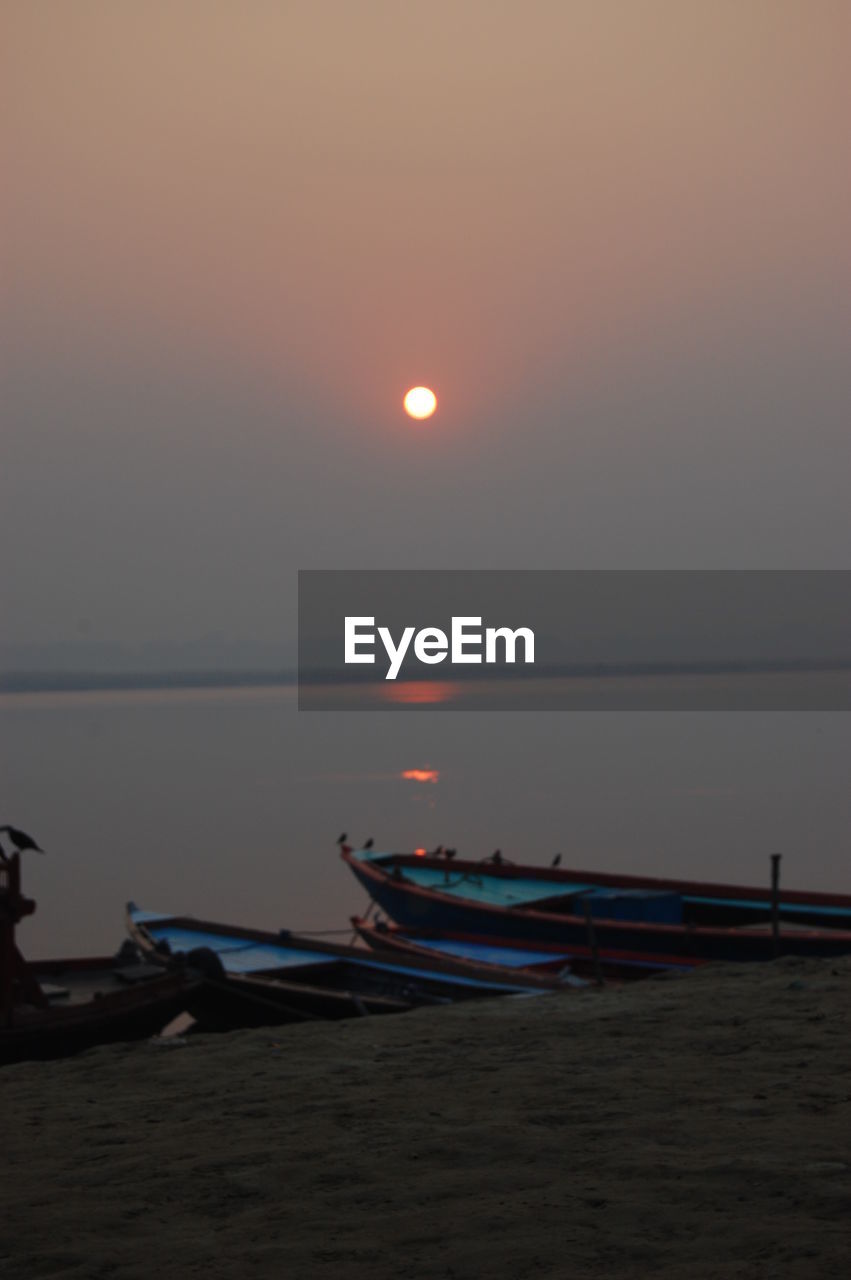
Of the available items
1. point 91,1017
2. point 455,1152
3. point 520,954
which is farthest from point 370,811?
point 455,1152

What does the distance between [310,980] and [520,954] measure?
316cm

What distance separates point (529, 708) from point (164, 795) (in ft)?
293

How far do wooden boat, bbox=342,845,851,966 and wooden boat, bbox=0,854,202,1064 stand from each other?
4.20 m

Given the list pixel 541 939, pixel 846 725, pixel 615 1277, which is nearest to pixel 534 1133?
pixel 615 1277

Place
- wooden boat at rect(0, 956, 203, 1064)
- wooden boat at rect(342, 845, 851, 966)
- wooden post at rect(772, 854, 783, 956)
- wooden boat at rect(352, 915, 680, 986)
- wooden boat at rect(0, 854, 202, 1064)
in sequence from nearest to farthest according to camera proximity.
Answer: wooden boat at rect(0, 854, 202, 1064) < wooden boat at rect(0, 956, 203, 1064) < wooden post at rect(772, 854, 783, 956) < wooden boat at rect(352, 915, 680, 986) < wooden boat at rect(342, 845, 851, 966)

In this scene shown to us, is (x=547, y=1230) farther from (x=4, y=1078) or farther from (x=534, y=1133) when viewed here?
(x=4, y=1078)

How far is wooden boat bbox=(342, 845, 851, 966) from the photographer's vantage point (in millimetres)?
14984

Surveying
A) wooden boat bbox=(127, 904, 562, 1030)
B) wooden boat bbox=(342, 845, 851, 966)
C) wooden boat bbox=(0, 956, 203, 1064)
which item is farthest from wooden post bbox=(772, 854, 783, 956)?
wooden boat bbox=(0, 956, 203, 1064)

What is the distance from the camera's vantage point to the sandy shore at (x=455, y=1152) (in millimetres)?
4820

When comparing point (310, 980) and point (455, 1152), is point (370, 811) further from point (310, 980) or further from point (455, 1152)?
point (455, 1152)

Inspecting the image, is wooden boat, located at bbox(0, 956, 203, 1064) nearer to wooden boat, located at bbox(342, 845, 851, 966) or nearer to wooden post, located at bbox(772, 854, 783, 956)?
wooden boat, located at bbox(342, 845, 851, 966)

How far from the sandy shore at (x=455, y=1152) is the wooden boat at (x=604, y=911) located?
4.30 metres

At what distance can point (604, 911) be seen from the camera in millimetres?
16906

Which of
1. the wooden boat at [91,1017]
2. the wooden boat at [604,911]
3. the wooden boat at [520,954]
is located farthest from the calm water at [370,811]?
the wooden boat at [91,1017]
